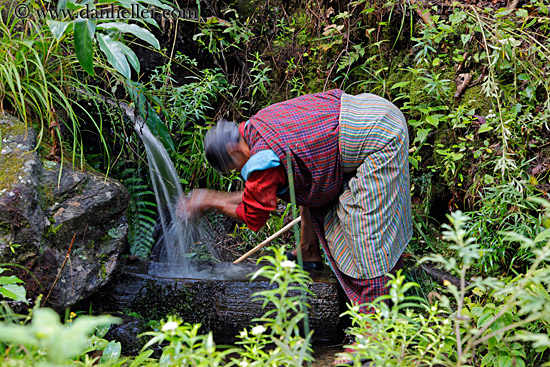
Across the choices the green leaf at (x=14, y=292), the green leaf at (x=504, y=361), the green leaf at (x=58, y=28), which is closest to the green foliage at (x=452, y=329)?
the green leaf at (x=504, y=361)

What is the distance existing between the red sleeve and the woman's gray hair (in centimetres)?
22

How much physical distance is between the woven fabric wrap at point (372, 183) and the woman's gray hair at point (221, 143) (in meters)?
0.56

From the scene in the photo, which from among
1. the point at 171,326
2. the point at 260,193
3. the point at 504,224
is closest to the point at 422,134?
the point at 504,224

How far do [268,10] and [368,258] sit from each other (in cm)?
291

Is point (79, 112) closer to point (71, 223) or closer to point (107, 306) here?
point (71, 223)

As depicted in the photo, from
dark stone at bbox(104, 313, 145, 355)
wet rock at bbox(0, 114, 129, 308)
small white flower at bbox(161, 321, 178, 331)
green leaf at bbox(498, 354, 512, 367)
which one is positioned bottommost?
dark stone at bbox(104, 313, 145, 355)

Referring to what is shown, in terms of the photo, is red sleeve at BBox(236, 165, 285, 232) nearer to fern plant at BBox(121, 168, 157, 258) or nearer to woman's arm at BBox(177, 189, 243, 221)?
woman's arm at BBox(177, 189, 243, 221)

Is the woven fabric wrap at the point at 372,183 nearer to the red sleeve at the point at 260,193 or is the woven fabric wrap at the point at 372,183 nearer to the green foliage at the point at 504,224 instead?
the red sleeve at the point at 260,193

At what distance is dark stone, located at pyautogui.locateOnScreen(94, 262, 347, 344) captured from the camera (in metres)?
2.91

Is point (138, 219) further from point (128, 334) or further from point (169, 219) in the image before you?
point (128, 334)

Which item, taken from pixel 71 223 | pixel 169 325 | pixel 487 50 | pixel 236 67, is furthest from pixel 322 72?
pixel 169 325

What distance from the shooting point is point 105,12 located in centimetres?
347

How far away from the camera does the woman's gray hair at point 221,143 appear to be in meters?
2.46

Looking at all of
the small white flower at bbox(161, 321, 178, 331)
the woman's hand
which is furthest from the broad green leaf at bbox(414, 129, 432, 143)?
the small white flower at bbox(161, 321, 178, 331)
